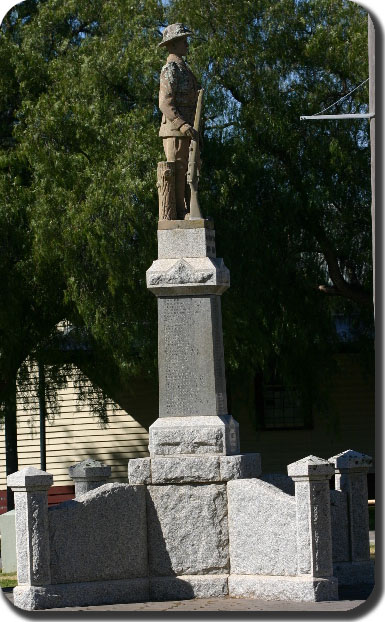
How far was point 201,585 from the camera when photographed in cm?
1306

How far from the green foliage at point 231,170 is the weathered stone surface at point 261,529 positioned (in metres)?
7.67

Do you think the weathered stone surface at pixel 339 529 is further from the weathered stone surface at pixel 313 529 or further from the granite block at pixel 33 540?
the granite block at pixel 33 540

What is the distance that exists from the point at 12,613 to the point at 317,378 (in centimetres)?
1117

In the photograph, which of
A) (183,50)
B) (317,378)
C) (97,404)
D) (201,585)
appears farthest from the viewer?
(97,404)

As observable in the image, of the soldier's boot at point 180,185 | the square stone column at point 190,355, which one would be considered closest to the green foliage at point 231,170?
the soldier's boot at point 180,185

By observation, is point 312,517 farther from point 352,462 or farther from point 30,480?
point 30,480

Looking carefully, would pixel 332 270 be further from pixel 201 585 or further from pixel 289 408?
pixel 201 585

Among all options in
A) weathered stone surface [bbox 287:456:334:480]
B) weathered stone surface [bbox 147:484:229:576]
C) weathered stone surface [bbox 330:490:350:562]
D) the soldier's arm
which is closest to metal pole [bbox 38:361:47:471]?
the soldier's arm

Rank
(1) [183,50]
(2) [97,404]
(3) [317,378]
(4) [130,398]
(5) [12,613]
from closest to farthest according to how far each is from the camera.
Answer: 1. (5) [12,613]
2. (1) [183,50]
3. (3) [317,378]
4. (2) [97,404]
5. (4) [130,398]

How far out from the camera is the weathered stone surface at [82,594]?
12.4 metres

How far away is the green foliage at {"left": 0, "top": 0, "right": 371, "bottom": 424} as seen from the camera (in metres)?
20.5

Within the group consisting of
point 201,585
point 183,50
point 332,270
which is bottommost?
point 201,585

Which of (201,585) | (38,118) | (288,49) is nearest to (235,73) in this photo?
(288,49)

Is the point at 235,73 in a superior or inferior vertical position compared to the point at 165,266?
superior
